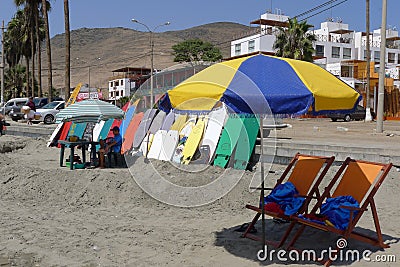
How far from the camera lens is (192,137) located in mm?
12922

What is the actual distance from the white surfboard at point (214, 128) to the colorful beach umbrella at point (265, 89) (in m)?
6.63

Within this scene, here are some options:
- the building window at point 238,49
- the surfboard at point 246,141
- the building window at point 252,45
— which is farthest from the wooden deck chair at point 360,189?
the building window at point 238,49

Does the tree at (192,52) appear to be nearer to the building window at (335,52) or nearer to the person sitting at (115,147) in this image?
the building window at (335,52)

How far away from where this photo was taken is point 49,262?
5402 mm

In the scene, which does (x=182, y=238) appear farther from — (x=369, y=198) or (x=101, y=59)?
(x=101, y=59)

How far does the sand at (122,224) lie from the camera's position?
5.56 meters

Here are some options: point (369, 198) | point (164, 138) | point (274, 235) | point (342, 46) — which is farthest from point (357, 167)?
point (342, 46)

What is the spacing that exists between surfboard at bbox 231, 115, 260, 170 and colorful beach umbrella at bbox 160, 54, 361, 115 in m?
6.18

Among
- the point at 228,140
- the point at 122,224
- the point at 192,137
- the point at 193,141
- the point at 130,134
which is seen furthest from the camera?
the point at 130,134

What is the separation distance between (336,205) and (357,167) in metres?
0.62

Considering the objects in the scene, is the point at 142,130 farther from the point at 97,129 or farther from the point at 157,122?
the point at 97,129

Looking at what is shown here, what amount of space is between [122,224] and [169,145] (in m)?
6.23

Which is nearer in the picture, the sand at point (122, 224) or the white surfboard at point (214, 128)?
the sand at point (122, 224)

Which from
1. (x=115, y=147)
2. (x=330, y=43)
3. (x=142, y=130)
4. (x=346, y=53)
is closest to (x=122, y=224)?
(x=115, y=147)
